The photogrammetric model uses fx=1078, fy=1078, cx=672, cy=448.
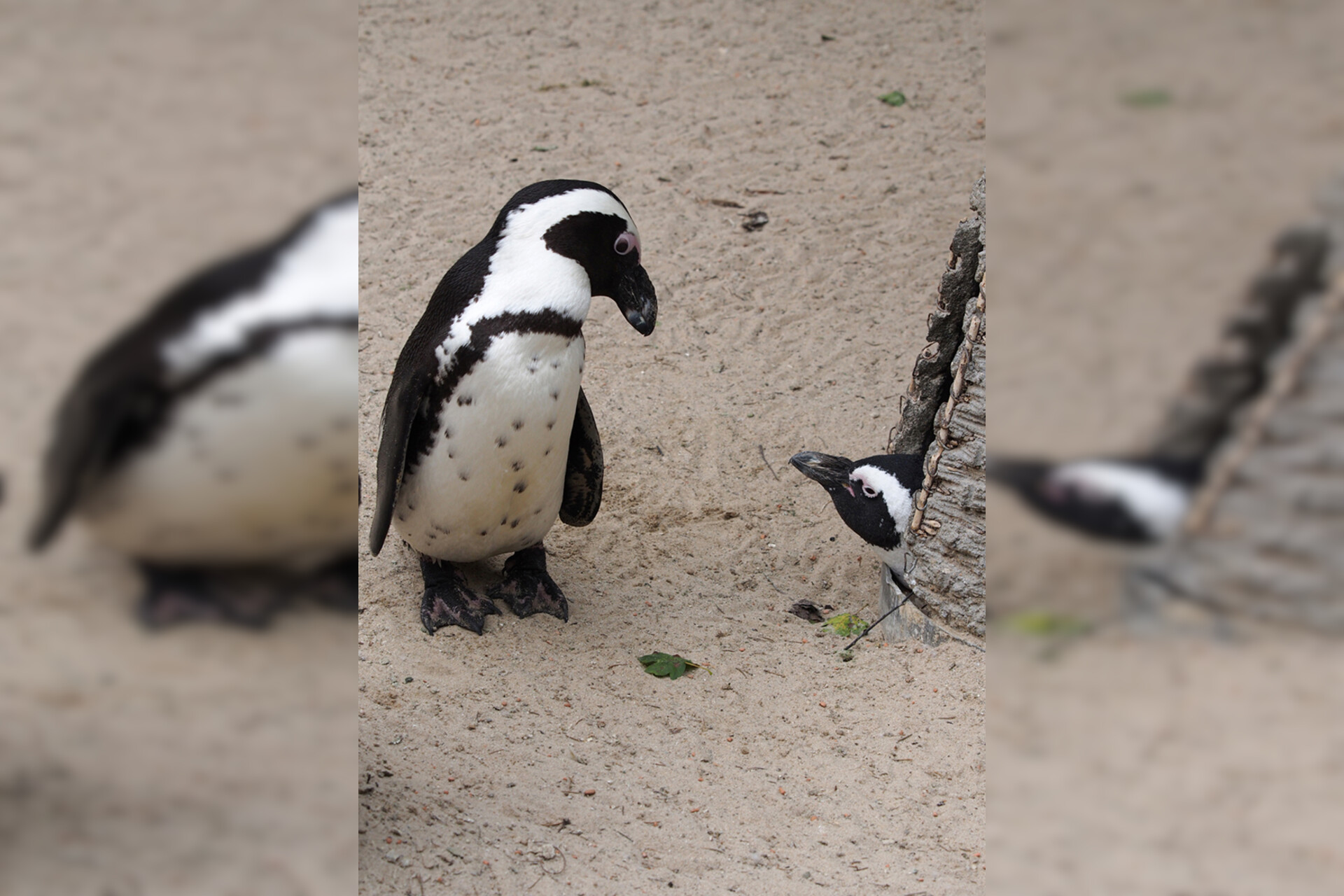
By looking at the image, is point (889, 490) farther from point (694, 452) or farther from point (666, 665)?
point (694, 452)

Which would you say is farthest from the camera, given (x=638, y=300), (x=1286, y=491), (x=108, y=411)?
(x=638, y=300)

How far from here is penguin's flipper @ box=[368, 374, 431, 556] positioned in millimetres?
2703

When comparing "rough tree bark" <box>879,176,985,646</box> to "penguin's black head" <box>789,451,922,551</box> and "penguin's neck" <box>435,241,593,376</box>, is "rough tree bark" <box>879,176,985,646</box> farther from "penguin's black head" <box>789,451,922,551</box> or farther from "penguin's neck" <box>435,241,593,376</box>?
"penguin's neck" <box>435,241,593,376</box>

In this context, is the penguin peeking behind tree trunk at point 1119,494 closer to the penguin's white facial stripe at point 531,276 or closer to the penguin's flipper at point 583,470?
the penguin's white facial stripe at point 531,276

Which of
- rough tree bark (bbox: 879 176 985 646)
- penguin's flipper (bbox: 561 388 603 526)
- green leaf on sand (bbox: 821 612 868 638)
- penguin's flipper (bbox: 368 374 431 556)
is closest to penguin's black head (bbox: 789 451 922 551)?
rough tree bark (bbox: 879 176 985 646)

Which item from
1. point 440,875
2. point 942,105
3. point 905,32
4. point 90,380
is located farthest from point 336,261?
point 905,32

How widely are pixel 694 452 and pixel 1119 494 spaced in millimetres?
3690

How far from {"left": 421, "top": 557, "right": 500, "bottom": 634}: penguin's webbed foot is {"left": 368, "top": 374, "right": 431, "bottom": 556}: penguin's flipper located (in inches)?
13.5

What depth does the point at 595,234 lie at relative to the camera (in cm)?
286

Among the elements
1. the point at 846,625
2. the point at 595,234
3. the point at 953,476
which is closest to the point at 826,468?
the point at 846,625

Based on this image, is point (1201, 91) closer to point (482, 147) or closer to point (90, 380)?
point (90, 380)

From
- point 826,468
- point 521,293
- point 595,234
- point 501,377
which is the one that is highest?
point 595,234

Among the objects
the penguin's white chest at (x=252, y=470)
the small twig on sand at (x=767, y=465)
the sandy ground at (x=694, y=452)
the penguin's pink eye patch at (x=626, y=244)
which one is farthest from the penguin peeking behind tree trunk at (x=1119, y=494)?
the small twig on sand at (x=767, y=465)

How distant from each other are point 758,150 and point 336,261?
18.6 feet
